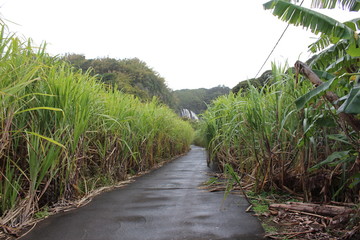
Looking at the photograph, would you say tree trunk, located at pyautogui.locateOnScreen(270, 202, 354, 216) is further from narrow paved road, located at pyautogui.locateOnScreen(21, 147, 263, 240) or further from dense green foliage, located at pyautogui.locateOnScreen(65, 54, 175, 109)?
dense green foliage, located at pyautogui.locateOnScreen(65, 54, 175, 109)

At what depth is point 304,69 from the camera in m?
1.71

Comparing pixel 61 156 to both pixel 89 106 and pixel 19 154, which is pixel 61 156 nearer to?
pixel 19 154

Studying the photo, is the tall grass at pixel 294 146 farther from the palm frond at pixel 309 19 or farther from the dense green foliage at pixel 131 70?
the dense green foliage at pixel 131 70

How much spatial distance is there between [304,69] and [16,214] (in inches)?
86.7

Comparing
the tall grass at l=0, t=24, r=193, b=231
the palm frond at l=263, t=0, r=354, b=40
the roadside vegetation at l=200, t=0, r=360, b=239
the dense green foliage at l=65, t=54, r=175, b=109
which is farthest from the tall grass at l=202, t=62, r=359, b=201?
the dense green foliage at l=65, t=54, r=175, b=109

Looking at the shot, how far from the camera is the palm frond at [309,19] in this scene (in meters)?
1.69

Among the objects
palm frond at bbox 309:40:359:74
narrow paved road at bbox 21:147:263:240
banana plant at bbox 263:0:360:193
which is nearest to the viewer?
banana plant at bbox 263:0:360:193

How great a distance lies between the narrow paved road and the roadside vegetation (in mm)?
373

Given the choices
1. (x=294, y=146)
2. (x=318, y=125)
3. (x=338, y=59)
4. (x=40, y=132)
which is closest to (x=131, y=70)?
(x=40, y=132)

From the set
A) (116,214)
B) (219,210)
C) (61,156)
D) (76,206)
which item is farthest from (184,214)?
(61,156)

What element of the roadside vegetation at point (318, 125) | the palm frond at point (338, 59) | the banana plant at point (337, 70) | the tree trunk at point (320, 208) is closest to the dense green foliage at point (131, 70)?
the roadside vegetation at point (318, 125)

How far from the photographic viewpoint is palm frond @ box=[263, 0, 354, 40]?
1.69 meters

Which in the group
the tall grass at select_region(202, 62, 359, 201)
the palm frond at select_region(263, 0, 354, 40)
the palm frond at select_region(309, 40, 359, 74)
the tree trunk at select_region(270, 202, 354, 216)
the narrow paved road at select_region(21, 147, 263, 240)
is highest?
the palm frond at select_region(263, 0, 354, 40)

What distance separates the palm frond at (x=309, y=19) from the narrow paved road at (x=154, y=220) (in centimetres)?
144
